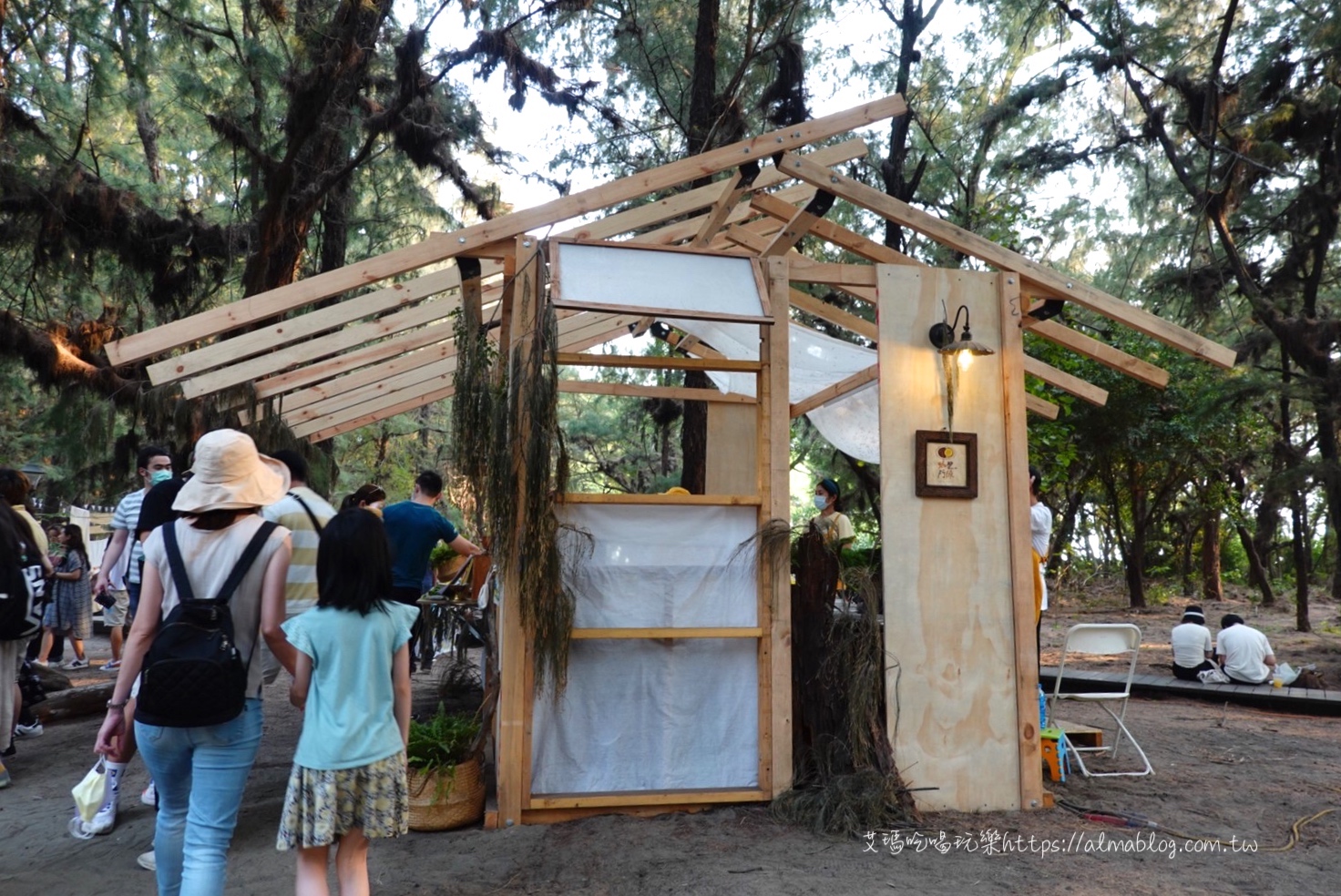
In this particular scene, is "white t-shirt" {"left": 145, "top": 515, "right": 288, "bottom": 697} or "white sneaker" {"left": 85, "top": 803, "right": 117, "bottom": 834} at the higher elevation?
"white t-shirt" {"left": 145, "top": 515, "right": 288, "bottom": 697}

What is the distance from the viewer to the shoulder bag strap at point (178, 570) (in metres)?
2.94

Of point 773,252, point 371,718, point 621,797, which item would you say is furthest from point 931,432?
point 371,718

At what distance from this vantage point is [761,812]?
4906mm

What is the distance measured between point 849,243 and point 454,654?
4.05 metres

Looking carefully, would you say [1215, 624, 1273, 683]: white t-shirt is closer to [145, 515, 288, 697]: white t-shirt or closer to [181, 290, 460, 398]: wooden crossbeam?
[181, 290, 460, 398]: wooden crossbeam

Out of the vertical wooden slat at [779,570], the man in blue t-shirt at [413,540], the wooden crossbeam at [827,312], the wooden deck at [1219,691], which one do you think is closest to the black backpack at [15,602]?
the man in blue t-shirt at [413,540]

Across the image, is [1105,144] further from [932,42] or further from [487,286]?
[487,286]

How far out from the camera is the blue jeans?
9.33 feet

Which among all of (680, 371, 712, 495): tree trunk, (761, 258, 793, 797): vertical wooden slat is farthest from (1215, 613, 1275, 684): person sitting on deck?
(761, 258, 793, 797): vertical wooden slat

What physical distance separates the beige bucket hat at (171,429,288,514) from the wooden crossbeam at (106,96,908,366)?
1.64 metres

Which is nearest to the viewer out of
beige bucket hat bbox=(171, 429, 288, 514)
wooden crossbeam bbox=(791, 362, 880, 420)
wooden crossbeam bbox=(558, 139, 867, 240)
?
beige bucket hat bbox=(171, 429, 288, 514)

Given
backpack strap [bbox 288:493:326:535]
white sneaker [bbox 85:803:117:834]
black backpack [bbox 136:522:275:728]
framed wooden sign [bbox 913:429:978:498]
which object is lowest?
white sneaker [bbox 85:803:117:834]

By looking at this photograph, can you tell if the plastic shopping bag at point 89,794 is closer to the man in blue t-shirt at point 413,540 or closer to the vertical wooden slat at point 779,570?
the man in blue t-shirt at point 413,540

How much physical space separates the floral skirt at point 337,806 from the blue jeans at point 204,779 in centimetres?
16
